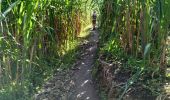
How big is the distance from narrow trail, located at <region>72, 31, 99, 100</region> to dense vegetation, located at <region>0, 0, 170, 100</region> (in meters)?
0.20

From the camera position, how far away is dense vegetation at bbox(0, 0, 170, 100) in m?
3.48

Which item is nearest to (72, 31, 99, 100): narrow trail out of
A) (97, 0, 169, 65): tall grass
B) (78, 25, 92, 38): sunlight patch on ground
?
(97, 0, 169, 65): tall grass

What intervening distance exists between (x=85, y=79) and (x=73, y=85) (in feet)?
0.76

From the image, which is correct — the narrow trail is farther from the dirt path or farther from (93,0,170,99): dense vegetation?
(93,0,170,99): dense vegetation

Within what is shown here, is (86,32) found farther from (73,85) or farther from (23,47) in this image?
(23,47)

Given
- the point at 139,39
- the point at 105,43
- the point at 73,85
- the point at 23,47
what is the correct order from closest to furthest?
the point at 23,47 < the point at 139,39 < the point at 73,85 < the point at 105,43

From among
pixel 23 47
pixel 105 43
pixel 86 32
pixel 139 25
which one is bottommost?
pixel 86 32

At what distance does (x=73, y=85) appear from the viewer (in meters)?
4.36

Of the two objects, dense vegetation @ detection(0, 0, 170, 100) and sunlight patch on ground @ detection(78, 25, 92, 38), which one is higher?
dense vegetation @ detection(0, 0, 170, 100)

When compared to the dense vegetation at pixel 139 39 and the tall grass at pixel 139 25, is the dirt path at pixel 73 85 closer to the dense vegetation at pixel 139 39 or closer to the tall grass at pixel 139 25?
the dense vegetation at pixel 139 39

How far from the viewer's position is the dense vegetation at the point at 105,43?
3484 millimetres

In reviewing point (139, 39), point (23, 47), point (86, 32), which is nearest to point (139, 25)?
point (139, 39)

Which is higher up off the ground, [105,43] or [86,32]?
[105,43]

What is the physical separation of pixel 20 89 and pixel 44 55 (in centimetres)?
108
